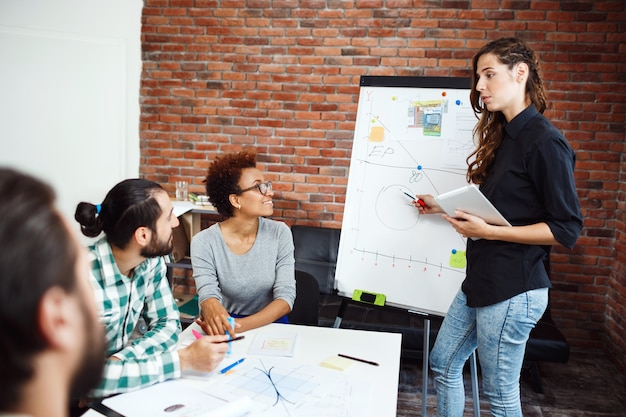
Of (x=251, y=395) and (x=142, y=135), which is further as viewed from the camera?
(x=142, y=135)

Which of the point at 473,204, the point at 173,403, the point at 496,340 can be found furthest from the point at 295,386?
the point at 473,204

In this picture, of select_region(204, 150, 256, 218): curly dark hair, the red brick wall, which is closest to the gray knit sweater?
select_region(204, 150, 256, 218): curly dark hair

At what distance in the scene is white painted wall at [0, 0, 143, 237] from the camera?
3770 millimetres

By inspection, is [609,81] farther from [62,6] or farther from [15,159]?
[15,159]

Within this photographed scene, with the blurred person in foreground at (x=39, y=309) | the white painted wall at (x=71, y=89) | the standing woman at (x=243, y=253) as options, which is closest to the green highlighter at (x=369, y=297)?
the standing woman at (x=243, y=253)

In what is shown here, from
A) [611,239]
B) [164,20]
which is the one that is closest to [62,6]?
[164,20]

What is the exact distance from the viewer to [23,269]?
478 mm

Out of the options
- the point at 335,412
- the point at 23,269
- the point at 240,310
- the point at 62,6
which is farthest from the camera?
the point at 62,6

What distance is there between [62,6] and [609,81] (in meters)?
3.88

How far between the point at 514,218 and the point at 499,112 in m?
0.39

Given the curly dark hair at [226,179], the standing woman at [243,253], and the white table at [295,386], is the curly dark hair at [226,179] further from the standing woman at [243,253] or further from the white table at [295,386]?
the white table at [295,386]

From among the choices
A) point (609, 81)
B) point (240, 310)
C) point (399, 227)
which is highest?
point (609, 81)

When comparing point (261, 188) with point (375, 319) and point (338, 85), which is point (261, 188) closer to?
point (375, 319)

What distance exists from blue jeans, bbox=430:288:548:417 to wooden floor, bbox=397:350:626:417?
0.94 metres
